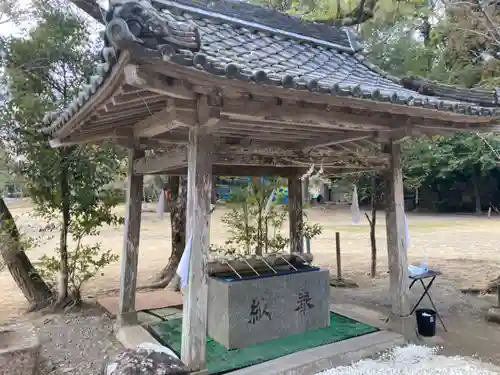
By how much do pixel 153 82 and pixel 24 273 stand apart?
577cm

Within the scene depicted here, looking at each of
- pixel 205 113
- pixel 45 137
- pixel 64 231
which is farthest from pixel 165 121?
pixel 64 231

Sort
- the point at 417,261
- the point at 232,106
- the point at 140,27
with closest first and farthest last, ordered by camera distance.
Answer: the point at 140,27 → the point at 232,106 → the point at 417,261

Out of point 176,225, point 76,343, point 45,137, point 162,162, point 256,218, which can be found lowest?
point 76,343

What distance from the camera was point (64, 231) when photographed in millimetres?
6574

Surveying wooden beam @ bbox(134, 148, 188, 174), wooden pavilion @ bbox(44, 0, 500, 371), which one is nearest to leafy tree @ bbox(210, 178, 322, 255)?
wooden pavilion @ bbox(44, 0, 500, 371)

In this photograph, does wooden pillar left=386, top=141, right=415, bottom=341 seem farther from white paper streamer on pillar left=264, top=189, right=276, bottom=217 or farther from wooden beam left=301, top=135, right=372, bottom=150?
white paper streamer on pillar left=264, top=189, right=276, bottom=217

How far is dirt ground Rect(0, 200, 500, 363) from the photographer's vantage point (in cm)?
572

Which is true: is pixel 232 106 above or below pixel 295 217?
above

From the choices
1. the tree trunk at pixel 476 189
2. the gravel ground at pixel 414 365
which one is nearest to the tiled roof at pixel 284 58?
the gravel ground at pixel 414 365

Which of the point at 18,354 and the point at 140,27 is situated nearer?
the point at 140,27

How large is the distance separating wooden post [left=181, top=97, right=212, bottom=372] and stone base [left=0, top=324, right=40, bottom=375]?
1.61 m

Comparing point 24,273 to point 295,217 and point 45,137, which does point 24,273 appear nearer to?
point 45,137

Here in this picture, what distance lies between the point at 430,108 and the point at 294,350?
3.04 metres

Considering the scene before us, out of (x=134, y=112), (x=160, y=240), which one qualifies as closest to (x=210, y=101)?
(x=134, y=112)
